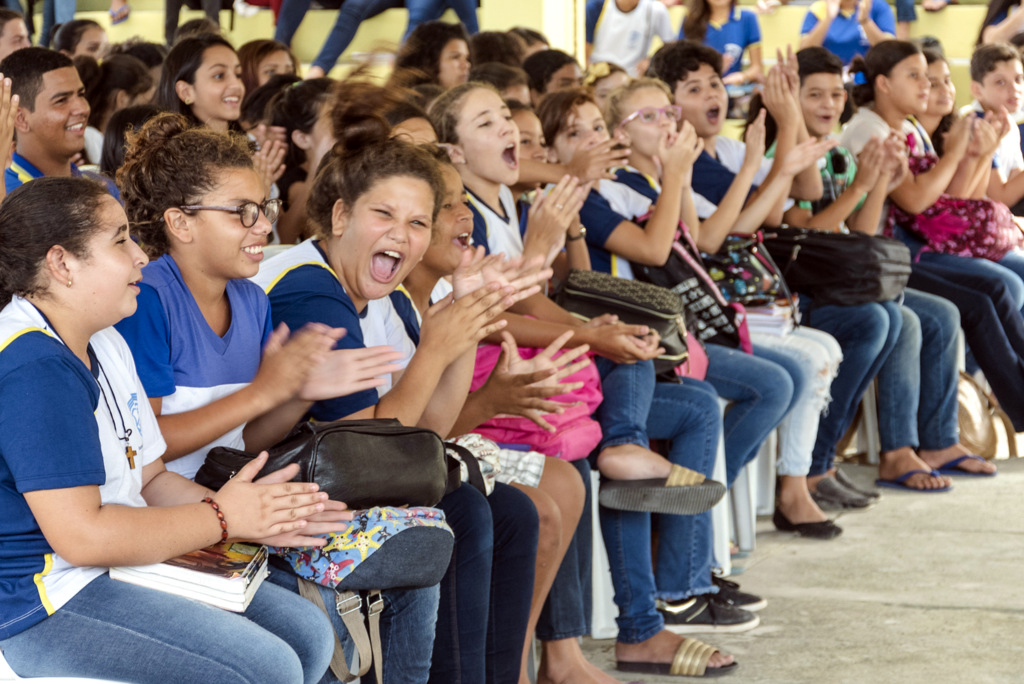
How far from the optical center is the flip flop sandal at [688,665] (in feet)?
9.50

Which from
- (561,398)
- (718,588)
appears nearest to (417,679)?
(561,398)

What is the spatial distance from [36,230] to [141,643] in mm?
602

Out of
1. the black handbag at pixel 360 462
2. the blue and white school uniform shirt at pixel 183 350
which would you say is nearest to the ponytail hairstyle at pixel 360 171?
the blue and white school uniform shirt at pixel 183 350

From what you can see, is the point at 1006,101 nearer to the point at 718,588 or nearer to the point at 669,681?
the point at 718,588

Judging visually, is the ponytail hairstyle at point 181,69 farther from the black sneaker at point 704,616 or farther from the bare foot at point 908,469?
the bare foot at point 908,469

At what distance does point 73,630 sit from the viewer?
1.68 m

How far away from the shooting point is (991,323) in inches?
198

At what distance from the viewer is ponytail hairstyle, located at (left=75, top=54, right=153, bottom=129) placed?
423cm

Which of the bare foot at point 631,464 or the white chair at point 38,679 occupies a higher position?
the white chair at point 38,679

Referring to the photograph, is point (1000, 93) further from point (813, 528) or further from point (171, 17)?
point (171, 17)

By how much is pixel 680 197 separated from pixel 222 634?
2281mm

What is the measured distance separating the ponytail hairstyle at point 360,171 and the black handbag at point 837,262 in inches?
83.7

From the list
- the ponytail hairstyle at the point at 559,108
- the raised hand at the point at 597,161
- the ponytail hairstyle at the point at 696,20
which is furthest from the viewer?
the ponytail hairstyle at the point at 696,20

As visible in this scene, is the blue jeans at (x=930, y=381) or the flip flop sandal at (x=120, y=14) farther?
the flip flop sandal at (x=120, y=14)
